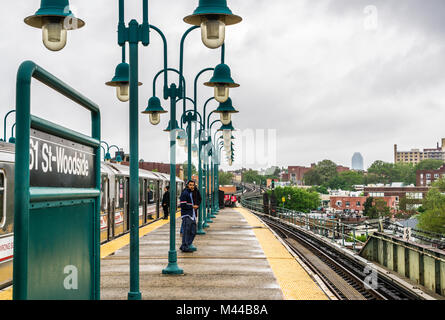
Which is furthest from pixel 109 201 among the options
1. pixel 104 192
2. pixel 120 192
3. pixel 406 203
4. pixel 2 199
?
pixel 406 203

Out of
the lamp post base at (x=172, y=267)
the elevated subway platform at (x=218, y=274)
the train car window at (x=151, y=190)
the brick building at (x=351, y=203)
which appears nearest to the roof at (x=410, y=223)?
the brick building at (x=351, y=203)

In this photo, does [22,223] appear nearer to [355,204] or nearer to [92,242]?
[92,242]

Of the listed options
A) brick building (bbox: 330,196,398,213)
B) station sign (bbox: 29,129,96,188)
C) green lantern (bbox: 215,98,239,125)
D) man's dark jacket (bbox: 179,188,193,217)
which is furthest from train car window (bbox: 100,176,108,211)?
brick building (bbox: 330,196,398,213)

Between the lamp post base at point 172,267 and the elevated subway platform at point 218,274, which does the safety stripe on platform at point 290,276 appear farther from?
the lamp post base at point 172,267

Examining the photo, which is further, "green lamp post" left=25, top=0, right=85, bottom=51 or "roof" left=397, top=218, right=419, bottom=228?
"roof" left=397, top=218, right=419, bottom=228

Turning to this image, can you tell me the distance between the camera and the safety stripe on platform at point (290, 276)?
8867 mm

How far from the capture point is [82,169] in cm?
354

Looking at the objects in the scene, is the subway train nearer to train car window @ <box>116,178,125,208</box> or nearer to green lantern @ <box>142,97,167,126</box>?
train car window @ <box>116,178,125,208</box>

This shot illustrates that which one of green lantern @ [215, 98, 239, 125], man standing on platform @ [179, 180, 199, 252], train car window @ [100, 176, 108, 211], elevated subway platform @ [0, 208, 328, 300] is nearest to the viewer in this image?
elevated subway platform @ [0, 208, 328, 300]

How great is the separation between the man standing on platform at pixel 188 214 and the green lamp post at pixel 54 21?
284 inches

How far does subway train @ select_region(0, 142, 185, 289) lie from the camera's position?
8789mm

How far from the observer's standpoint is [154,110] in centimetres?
1320

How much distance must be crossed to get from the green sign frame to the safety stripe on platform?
546 cm
